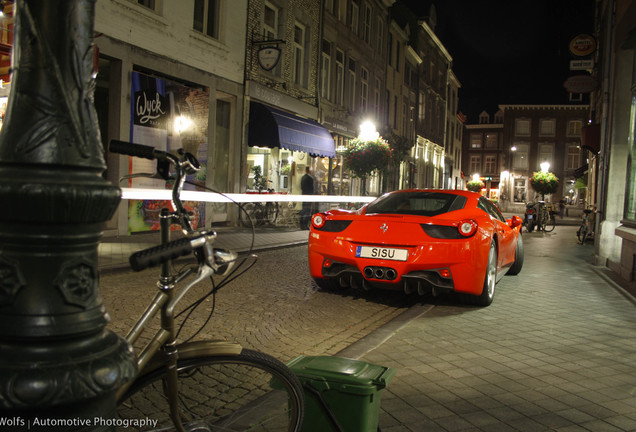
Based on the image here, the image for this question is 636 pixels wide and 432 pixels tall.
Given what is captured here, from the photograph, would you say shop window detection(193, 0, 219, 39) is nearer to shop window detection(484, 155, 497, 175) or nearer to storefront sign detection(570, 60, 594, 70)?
storefront sign detection(570, 60, 594, 70)

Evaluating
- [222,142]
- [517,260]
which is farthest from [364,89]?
[517,260]

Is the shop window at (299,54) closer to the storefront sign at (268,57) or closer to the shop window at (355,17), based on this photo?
the storefront sign at (268,57)

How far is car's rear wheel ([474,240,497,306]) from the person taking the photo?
6.12 m

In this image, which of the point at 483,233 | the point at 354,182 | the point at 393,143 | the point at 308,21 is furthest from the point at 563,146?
the point at 483,233

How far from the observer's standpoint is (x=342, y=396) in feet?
7.68

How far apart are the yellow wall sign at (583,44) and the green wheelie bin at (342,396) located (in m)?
18.6

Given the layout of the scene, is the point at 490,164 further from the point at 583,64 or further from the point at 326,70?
the point at 583,64

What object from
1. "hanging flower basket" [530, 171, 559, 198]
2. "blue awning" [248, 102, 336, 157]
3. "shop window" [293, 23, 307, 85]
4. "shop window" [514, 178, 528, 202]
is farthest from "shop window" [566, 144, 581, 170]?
"blue awning" [248, 102, 336, 157]

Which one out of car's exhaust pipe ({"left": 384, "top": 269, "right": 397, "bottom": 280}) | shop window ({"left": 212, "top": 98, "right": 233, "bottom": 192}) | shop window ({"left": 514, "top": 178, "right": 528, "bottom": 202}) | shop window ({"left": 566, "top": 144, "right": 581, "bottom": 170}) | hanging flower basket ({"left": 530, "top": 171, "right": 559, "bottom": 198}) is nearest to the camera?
car's exhaust pipe ({"left": 384, "top": 269, "right": 397, "bottom": 280})

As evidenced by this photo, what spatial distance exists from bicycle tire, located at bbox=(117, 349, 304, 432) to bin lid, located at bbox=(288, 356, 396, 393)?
13 cm

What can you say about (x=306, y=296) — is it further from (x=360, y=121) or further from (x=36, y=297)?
(x=360, y=121)

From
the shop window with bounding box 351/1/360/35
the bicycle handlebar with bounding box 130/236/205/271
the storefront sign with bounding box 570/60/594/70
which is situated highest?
the shop window with bounding box 351/1/360/35

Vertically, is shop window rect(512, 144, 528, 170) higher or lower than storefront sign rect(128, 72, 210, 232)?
higher

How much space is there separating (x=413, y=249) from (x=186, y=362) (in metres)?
4.02
